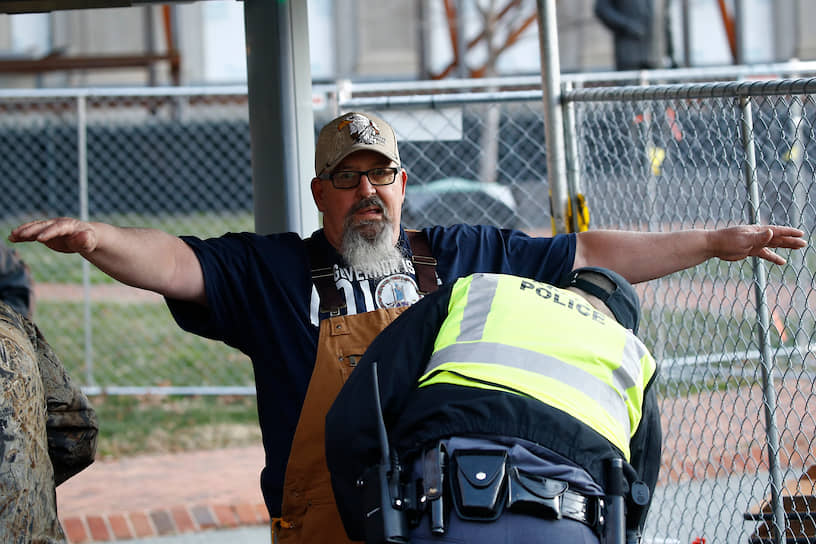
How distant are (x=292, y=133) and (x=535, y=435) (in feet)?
6.17

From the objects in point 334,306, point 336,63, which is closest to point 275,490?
point 334,306

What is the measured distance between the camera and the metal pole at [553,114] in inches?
151

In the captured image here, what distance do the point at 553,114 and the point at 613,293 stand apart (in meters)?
1.72

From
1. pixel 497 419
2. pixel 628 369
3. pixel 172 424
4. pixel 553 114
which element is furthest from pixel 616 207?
pixel 172 424

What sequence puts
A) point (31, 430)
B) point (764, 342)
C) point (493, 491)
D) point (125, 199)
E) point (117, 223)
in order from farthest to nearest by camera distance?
point (125, 199), point (117, 223), point (764, 342), point (31, 430), point (493, 491)

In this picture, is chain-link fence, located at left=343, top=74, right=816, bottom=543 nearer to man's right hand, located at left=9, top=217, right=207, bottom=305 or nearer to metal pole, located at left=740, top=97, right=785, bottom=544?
metal pole, located at left=740, top=97, right=785, bottom=544

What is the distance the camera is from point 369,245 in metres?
2.98

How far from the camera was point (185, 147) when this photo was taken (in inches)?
555

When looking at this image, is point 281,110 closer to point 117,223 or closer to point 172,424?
point 172,424

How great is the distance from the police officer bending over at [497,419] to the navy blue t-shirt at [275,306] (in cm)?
60

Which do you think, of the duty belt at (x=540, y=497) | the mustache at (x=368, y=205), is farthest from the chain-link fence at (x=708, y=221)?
the duty belt at (x=540, y=497)

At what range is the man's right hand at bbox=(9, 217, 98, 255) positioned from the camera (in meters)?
2.48

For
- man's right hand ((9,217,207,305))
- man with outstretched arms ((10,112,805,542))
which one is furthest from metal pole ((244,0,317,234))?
man's right hand ((9,217,207,305))

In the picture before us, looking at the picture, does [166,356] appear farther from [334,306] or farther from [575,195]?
[334,306]
